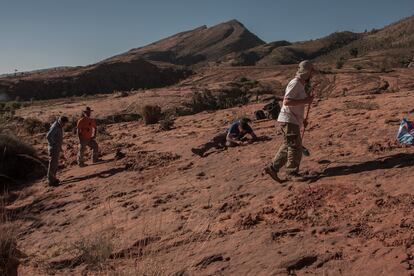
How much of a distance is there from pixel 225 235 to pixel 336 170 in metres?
2.08

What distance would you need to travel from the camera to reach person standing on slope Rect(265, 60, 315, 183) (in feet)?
19.6

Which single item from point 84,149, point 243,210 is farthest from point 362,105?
point 84,149

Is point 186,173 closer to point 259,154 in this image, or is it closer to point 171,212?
point 259,154

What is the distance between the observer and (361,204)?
5.11 metres

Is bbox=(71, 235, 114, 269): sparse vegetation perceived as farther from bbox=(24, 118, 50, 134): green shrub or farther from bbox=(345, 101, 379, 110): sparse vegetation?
bbox=(24, 118, 50, 134): green shrub

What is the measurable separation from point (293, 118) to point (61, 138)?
212 inches

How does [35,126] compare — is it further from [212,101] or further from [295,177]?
[295,177]

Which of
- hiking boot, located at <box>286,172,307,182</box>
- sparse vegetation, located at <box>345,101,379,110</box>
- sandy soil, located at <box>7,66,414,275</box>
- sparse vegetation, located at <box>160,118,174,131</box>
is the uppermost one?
sparse vegetation, located at <box>345,101,379,110</box>

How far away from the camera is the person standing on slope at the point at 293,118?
5969 millimetres

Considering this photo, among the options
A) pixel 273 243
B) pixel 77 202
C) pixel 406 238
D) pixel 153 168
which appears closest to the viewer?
pixel 406 238

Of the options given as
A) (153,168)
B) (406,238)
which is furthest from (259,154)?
(406,238)

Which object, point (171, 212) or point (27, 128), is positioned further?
point (27, 128)

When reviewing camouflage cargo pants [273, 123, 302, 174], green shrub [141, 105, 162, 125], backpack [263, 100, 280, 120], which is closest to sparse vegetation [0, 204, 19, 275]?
camouflage cargo pants [273, 123, 302, 174]

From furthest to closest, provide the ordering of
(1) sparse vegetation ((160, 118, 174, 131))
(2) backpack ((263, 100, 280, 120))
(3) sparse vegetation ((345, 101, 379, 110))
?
(1) sparse vegetation ((160, 118, 174, 131)) < (2) backpack ((263, 100, 280, 120)) < (3) sparse vegetation ((345, 101, 379, 110))
